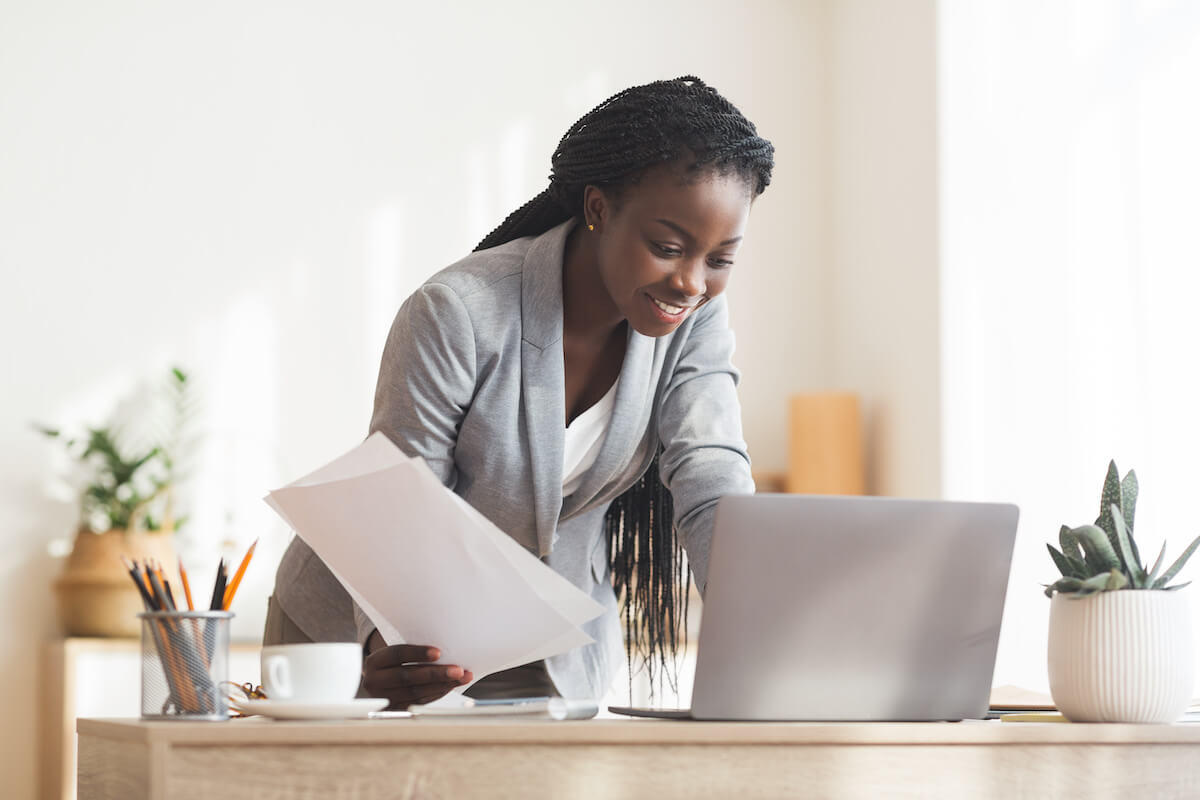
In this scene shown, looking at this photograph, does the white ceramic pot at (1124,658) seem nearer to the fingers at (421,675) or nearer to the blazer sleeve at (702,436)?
the blazer sleeve at (702,436)

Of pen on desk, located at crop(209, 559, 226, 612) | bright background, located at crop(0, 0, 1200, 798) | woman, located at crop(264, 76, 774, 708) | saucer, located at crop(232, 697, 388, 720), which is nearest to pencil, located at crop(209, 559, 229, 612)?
pen on desk, located at crop(209, 559, 226, 612)

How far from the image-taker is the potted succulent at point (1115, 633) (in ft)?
3.81

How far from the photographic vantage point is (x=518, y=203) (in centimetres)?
409

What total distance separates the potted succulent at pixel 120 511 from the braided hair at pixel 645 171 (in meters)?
1.89

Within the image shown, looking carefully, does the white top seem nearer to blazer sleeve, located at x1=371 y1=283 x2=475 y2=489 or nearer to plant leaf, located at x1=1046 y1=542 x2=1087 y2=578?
blazer sleeve, located at x1=371 y1=283 x2=475 y2=489

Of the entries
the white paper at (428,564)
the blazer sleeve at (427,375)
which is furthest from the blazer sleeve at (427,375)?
the white paper at (428,564)

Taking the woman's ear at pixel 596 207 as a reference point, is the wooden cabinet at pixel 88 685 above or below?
below

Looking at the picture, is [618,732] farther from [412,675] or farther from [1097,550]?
[1097,550]

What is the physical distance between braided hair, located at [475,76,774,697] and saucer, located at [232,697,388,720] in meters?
0.72

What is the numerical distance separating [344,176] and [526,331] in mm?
2557

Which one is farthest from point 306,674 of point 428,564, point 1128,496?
point 1128,496

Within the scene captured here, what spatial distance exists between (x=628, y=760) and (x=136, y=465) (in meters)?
2.88

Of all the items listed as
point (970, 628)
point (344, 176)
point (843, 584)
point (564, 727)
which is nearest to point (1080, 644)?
point (970, 628)

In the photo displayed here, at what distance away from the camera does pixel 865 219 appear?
4.10 meters
